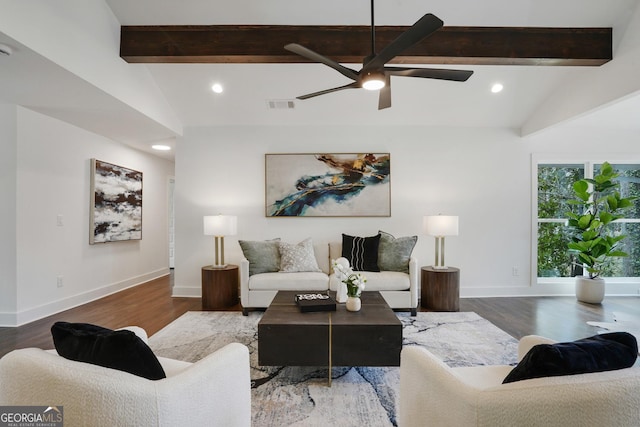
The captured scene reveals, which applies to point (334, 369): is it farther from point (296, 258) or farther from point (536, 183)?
point (536, 183)

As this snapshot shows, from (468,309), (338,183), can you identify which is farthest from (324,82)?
(468,309)

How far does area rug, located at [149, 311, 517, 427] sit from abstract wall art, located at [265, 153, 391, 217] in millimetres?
1633

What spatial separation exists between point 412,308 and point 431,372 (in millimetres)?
2584

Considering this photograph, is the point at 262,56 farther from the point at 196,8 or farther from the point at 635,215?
the point at 635,215

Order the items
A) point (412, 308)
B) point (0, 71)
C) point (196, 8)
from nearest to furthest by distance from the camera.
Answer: point (0, 71) < point (196, 8) < point (412, 308)

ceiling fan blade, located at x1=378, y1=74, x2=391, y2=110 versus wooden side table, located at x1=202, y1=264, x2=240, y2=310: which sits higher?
ceiling fan blade, located at x1=378, y1=74, x2=391, y2=110

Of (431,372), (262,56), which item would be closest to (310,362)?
(431,372)

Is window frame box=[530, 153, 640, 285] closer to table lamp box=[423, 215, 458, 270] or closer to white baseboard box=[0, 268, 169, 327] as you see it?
table lamp box=[423, 215, 458, 270]

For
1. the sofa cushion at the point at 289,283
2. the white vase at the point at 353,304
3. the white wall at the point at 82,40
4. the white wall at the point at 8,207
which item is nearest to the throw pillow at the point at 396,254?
the sofa cushion at the point at 289,283

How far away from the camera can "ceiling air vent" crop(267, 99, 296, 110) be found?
4.09 meters

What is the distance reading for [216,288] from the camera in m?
3.95

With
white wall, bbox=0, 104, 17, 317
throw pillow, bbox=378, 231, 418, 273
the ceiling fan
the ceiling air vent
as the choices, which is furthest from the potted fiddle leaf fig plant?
white wall, bbox=0, 104, 17, 317

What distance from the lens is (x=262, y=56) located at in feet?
10.2

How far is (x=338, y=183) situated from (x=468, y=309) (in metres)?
2.47
